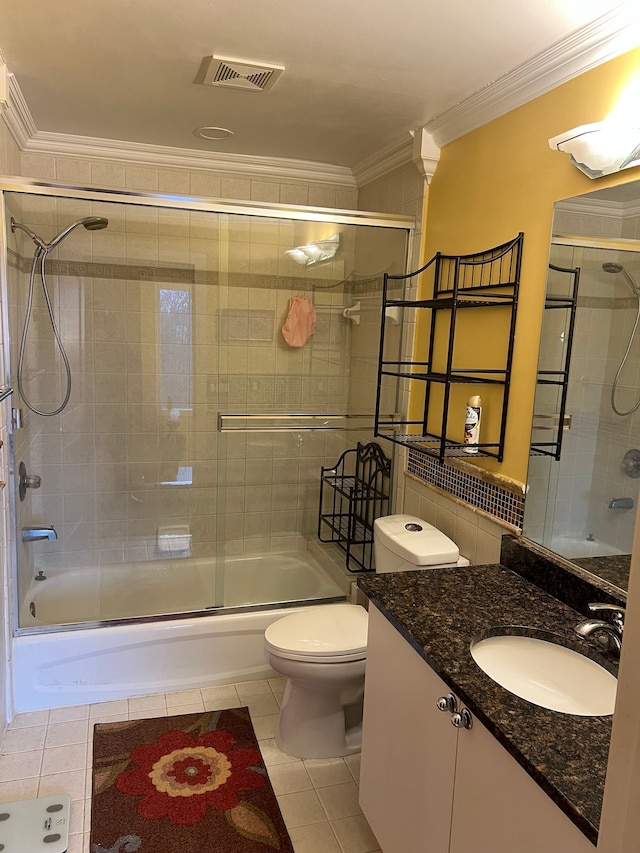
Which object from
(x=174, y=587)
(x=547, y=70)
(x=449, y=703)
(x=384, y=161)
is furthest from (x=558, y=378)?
(x=174, y=587)

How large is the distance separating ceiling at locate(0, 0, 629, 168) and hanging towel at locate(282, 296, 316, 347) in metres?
0.76

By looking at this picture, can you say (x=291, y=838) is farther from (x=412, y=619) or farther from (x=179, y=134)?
(x=179, y=134)

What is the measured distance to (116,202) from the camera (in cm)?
248

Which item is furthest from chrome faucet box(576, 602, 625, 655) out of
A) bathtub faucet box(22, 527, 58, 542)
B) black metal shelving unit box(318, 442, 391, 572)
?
bathtub faucet box(22, 527, 58, 542)

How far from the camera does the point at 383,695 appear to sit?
1722 mm

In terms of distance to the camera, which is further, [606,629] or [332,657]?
[332,657]

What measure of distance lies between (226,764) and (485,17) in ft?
8.20

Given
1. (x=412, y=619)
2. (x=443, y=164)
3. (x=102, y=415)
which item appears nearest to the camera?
(x=412, y=619)

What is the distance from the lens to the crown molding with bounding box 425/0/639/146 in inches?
63.8

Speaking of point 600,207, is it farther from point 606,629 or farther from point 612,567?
point 606,629

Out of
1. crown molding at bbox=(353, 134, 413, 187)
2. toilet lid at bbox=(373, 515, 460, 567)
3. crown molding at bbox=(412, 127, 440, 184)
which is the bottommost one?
toilet lid at bbox=(373, 515, 460, 567)

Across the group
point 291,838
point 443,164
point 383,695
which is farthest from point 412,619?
point 443,164

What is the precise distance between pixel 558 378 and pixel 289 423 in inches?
56.6

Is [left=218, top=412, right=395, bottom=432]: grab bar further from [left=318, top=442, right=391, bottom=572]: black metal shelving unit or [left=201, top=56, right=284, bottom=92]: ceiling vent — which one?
[left=201, top=56, right=284, bottom=92]: ceiling vent
